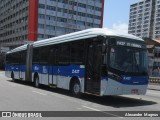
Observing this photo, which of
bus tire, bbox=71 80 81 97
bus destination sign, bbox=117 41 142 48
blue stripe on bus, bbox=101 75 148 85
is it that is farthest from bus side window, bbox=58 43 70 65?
blue stripe on bus, bbox=101 75 148 85

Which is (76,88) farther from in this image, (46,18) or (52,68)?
(46,18)

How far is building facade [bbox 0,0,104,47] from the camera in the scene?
335ft

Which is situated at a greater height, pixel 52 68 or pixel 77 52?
pixel 77 52

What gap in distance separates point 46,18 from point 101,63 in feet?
301

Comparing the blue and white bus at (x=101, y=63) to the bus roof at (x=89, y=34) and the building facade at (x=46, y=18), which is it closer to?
the bus roof at (x=89, y=34)

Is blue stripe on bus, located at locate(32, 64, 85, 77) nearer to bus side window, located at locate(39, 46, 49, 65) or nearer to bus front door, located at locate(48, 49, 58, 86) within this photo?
bus front door, located at locate(48, 49, 58, 86)

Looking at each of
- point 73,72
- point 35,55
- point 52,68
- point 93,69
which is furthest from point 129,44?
point 35,55

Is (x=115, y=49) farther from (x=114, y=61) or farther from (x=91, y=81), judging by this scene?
(x=91, y=81)

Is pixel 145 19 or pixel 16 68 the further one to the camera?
pixel 145 19

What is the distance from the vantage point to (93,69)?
14.8 metres

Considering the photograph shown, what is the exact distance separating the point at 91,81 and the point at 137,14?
165m

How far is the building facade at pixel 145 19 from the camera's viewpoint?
159 m

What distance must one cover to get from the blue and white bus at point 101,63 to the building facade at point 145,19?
141 metres

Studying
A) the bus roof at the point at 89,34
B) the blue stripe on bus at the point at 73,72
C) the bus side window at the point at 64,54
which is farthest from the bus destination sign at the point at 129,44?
the bus side window at the point at 64,54
